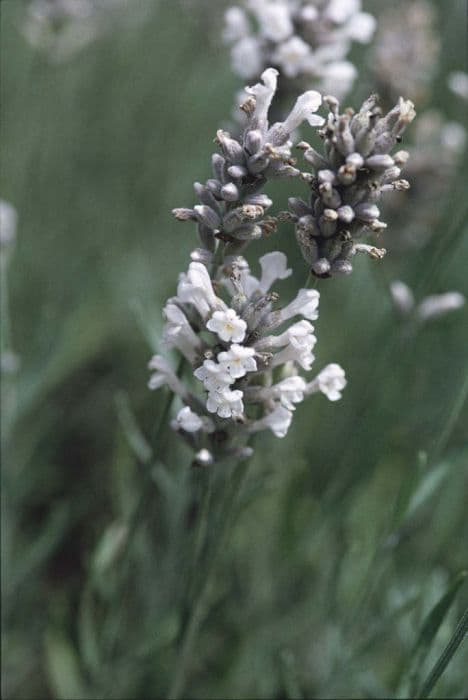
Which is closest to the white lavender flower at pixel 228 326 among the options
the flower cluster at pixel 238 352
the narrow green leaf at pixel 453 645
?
the flower cluster at pixel 238 352

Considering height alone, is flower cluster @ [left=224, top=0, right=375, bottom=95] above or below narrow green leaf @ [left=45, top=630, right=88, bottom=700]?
above

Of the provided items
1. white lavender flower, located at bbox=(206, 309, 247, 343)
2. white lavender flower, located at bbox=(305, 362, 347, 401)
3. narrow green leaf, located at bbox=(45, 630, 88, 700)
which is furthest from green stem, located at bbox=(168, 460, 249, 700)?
narrow green leaf, located at bbox=(45, 630, 88, 700)

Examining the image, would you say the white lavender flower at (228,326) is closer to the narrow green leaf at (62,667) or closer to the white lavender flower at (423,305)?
the white lavender flower at (423,305)

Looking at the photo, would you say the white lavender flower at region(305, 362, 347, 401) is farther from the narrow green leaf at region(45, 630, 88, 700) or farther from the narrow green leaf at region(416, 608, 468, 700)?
the narrow green leaf at region(45, 630, 88, 700)

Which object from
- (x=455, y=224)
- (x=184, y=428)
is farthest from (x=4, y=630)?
(x=455, y=224)

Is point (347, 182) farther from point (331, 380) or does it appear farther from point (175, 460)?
point (175, 460)
